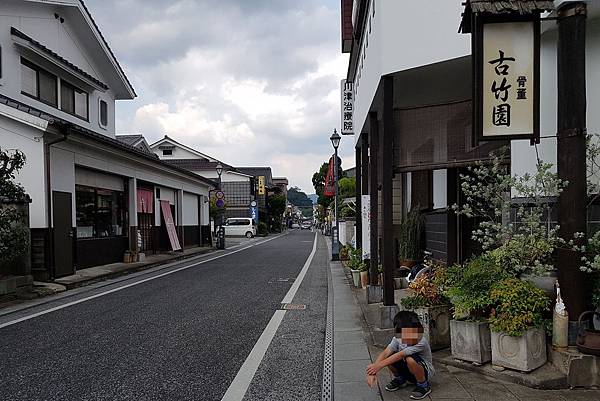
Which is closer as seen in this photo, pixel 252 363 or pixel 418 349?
pixel 418 349

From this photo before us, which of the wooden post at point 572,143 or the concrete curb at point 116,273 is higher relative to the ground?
the wooden post at point 572,143

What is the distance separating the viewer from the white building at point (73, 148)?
1248cm

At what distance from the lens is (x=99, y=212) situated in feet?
54.7

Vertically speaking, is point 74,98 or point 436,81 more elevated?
point 74,98

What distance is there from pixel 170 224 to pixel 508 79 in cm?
2043

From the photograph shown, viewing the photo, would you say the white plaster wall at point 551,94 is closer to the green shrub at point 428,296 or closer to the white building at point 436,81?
the white building at point 436,81

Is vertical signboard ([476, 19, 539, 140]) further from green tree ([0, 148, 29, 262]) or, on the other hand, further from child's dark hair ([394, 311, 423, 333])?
→ green tree ([0, 148, 29, 262])

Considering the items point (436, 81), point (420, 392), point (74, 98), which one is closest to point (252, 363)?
point (420, 392)

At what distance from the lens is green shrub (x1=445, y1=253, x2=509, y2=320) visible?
5027 mm

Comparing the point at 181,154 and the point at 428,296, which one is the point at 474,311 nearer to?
the point at 428,296

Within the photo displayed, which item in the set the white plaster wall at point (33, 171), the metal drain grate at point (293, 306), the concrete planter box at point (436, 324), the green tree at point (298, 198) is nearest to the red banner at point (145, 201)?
the white plaster wall at point (33, 171)

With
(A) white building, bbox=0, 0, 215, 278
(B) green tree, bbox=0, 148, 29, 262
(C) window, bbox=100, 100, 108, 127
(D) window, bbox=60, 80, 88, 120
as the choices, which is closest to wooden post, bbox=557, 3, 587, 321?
(B) green tree, bbox=0, 148, 29, 262

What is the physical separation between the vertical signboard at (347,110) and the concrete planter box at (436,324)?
11.2 m

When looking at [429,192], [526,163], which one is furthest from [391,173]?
[429,192]
